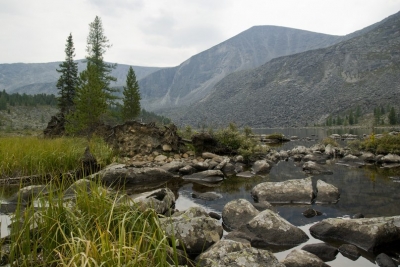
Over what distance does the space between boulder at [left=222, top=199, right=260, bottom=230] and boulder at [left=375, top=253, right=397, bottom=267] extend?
9.17 ft

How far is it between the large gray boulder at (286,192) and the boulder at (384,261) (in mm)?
3934

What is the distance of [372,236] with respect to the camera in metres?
5.63

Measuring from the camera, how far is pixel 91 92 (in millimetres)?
24484

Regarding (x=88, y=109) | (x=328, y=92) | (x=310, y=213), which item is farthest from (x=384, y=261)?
(x=328, y=92)

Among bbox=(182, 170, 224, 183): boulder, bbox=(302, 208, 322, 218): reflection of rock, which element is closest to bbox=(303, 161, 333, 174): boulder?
bbox=(182, 170, 224, 183): boulder

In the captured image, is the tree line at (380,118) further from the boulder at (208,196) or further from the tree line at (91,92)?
the boulder at (208,196)

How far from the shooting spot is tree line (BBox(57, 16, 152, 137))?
24.1m

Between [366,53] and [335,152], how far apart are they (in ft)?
681

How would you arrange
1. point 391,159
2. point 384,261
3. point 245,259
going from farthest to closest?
point 391,159 < point 384,261 < point 245,259

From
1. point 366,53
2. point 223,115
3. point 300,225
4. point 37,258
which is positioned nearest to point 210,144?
point 300,225

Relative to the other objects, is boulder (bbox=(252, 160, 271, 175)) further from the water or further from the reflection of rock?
the reflection of rock

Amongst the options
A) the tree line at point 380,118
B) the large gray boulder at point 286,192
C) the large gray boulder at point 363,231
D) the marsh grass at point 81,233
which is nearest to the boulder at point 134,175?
the large gray boulder at point 286,192

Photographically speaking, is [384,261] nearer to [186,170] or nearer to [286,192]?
[286,192]

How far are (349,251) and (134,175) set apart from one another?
30.2ft
